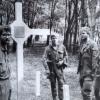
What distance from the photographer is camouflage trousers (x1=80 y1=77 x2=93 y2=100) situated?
2.05m

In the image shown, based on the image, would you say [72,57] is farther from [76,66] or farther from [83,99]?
[83,99]

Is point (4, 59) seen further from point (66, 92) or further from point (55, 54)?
point (66, 92)

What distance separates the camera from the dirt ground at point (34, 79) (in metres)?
1.98

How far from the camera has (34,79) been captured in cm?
201

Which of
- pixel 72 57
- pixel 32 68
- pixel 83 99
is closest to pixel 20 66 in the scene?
pixel 32 68

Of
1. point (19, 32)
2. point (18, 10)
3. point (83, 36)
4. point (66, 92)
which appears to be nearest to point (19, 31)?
point (19, 32)

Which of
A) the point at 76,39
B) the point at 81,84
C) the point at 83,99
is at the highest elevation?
the point at 76,39

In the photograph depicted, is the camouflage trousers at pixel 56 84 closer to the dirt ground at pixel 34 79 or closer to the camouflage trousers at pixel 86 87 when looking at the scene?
the dirt ground at pixel 34 79

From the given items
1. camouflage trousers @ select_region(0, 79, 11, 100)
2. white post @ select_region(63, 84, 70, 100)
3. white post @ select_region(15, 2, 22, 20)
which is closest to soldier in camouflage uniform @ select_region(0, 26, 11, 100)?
camouflage trousers @ select_region(0, 79, 11, 100)

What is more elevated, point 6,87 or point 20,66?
point 20,66

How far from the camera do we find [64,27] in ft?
6.50

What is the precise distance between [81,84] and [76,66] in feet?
0.51

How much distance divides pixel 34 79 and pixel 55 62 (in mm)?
217

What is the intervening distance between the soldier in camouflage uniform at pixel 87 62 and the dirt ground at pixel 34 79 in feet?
0.15
